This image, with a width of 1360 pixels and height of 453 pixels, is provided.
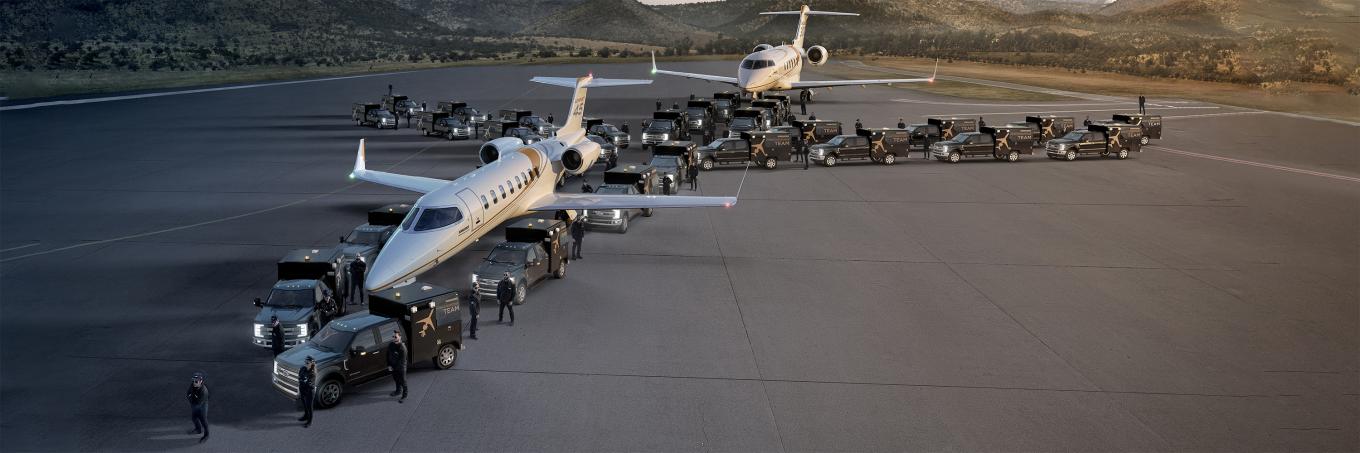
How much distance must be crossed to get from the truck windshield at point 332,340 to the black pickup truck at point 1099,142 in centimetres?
4027

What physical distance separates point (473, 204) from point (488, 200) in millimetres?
970

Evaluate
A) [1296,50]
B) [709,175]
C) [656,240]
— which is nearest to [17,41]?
[709,175]

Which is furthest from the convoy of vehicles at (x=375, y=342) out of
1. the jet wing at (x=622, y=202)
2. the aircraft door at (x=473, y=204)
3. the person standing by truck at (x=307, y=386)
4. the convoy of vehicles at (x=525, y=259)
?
the jet wing at (x=622, y=202)

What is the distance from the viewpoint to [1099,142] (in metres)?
45.7

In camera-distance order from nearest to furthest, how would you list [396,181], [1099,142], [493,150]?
[493,150], [396,181], [1099,142]

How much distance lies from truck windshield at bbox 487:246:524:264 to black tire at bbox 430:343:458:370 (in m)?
4.55

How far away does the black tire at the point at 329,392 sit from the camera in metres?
14.7

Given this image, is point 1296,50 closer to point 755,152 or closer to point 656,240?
point 755,152

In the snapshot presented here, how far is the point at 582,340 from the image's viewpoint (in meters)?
18.2

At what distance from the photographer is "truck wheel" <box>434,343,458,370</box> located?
54.4 feet

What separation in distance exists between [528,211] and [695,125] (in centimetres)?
2723

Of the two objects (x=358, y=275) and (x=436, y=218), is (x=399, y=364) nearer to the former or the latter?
(x=358, y=275)

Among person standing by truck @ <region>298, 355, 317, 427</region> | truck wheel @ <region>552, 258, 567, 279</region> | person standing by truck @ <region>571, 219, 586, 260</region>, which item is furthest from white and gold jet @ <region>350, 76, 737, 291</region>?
person standing by truck @ <region>298, 355, 317, 427</region>

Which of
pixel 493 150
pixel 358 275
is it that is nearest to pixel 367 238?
pixel 358 275
